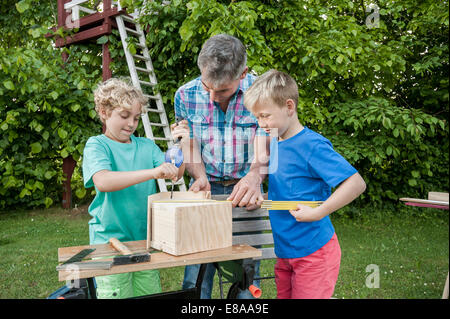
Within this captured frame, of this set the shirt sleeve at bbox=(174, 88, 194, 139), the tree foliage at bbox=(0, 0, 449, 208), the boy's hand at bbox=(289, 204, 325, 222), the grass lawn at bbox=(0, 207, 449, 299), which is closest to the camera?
the boy's hand at bbox=(289, 204, 325, 222)

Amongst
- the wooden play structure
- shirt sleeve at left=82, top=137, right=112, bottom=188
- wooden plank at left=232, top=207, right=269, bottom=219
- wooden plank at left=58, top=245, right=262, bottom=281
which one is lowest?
wooden plank at left=232, top=207, right=269, bottom=219

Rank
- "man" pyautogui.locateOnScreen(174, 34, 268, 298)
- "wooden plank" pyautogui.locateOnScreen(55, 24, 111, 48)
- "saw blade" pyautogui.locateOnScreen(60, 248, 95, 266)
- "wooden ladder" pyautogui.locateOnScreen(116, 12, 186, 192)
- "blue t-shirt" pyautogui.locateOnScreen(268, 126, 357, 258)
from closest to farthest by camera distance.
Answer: "saw blade" pyautogui.locateOnScreen(60, 248, 95, 266) < "blue t-shirt" pyautogui.locateOnScreen(268, 126, 357, 258) < "man" pyautogui.locateOnScreen(174, 34, 268, 298) < "wooden ladder" pyautogui.locateOnScreen(116, 12, 186, 192) < "wooden plank" pyautogui.locateOnScreen(55, 24, 111, 48)

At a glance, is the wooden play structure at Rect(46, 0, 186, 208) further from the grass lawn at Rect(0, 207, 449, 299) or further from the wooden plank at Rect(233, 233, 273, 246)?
the wooden plank at Rect(233, 233, 273, 246)

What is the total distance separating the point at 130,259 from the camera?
1333 mm

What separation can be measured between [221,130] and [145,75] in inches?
159

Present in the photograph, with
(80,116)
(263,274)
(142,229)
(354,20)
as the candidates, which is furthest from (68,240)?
(354,20)

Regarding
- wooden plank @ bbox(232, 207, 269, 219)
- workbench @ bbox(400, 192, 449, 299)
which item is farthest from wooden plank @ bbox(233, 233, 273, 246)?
workbench @ bbox(400, 192, 449, 299)

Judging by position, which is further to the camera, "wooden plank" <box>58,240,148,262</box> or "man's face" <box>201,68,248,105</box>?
"man's face" <box>201,68,248,105</box>

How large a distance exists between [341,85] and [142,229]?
176 inches

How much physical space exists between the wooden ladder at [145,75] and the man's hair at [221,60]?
11.4 ft

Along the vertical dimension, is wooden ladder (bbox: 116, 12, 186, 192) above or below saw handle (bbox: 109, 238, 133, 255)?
above

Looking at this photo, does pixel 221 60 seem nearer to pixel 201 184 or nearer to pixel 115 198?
pixel 201 184

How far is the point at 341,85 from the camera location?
5.48 meters

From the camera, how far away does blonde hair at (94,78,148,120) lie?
6.34ft
